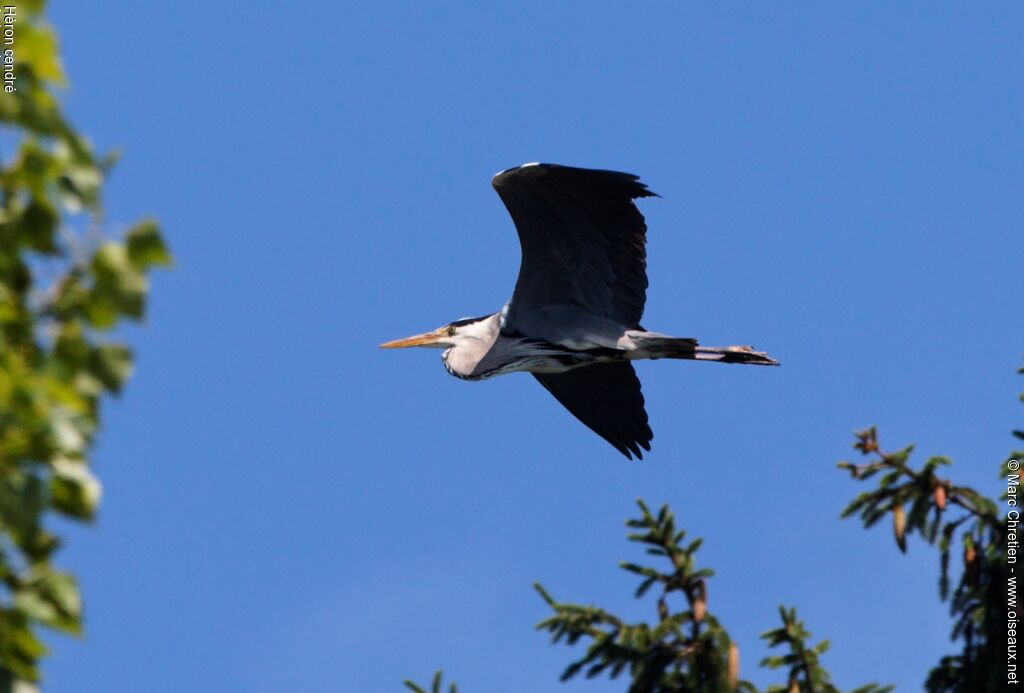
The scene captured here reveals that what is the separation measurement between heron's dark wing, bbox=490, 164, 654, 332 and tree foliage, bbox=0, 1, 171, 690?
22.3 ft

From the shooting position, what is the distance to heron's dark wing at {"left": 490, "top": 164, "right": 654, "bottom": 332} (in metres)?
9.14

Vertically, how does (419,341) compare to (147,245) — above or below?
above

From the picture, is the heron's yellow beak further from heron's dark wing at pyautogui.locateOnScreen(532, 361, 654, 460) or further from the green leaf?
the green leaf

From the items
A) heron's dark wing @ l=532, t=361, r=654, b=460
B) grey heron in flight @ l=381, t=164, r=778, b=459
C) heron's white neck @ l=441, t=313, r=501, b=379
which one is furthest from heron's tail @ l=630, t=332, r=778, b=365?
heron's white neck @ l=441, t=313, r=501, b=379

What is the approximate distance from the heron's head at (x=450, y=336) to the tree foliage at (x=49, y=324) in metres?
7.96

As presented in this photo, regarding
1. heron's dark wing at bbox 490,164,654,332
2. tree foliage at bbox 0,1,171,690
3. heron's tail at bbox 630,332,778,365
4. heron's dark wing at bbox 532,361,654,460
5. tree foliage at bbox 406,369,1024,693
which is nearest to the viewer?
tree foliage at bbox 0,1,171,690

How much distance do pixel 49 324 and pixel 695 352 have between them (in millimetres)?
7650

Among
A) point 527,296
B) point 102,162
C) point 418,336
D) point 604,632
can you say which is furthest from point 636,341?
point 102,162

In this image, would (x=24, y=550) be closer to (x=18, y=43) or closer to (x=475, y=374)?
(x=18, y=43)

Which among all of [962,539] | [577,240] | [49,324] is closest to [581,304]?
[577,240]

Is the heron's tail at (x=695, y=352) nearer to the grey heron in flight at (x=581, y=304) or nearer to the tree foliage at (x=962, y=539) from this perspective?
the grey heron in flight at (x=581, y=304)

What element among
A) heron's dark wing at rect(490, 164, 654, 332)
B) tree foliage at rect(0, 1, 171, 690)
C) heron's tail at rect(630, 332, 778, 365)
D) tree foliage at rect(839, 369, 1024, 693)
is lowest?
tree foliage at rect(0, 1, 171, 690)

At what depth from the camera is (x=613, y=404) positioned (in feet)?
34.8

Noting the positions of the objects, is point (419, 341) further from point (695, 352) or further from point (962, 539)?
point (962, 539)
